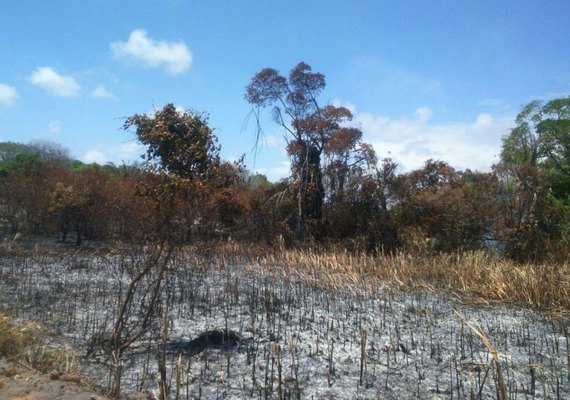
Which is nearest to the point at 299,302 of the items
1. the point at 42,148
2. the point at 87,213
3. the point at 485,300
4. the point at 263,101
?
the point at 485,300

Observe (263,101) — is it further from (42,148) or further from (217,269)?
(42,148)

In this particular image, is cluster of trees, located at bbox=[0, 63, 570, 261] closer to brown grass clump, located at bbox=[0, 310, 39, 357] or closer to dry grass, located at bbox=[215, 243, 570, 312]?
dry grass, located at bbox=[215, 243, 570, 312]

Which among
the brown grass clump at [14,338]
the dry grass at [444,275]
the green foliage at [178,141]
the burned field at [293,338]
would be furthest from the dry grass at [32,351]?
the dry grass at [444,275]

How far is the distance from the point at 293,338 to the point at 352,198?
1269cm

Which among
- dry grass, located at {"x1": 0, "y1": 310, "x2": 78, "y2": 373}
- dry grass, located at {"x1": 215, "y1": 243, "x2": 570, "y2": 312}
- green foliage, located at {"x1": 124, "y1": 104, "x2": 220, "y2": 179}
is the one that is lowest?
dry grass, located at {"x1": 0, "y1": 310, "x2": 78, "y2": 373}

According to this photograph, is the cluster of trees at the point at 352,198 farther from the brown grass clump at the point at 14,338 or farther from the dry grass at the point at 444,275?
the brown grass clump at the point at 14,338

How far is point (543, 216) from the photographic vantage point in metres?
17.1

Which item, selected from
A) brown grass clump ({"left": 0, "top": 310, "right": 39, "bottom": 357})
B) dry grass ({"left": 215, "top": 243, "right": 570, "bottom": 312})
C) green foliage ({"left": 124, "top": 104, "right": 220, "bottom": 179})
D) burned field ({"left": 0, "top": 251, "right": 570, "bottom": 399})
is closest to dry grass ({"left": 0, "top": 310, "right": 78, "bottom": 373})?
brown grass clump ({"left": 0, "top": 310, "right": 39, "bottom": 357})

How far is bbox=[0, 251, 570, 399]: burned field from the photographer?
6.66 metres

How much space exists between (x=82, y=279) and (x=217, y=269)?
133 inches

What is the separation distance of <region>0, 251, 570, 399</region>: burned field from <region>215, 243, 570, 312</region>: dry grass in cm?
33

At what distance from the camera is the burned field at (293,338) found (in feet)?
21.8

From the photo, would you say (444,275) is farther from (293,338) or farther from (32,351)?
(32,351)

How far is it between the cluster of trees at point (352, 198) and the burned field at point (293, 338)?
338 centimetres
